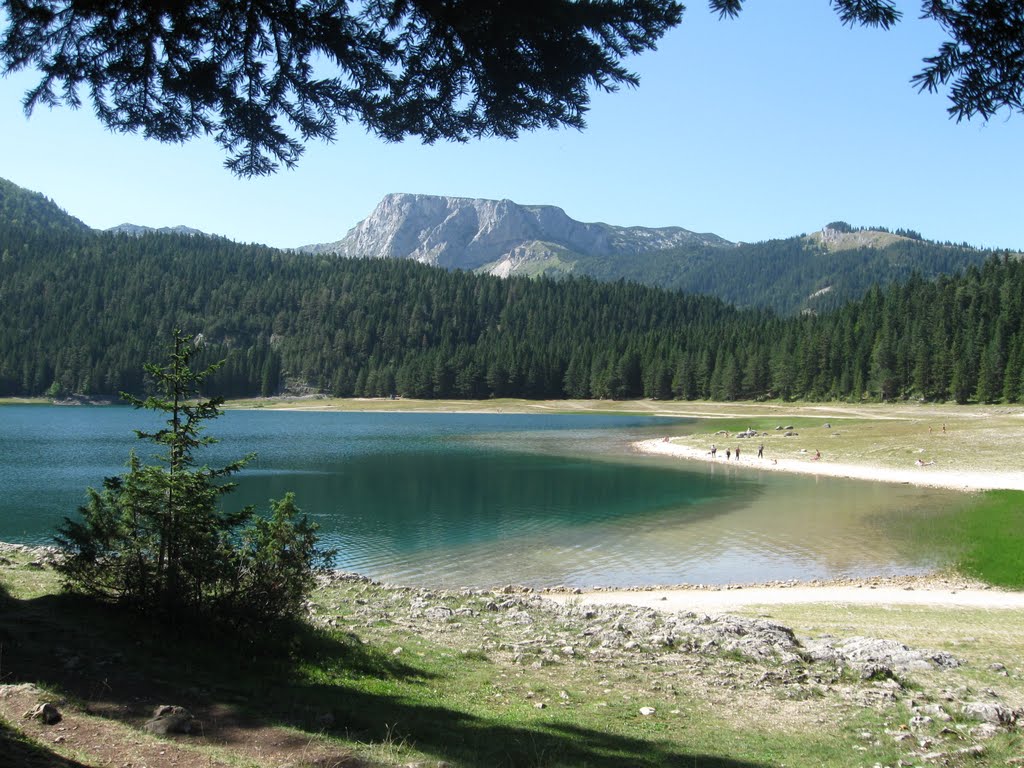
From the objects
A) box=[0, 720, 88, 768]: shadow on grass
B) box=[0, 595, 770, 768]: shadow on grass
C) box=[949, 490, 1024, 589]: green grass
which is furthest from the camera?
box=[949, 490, 1024, 589]: green grass

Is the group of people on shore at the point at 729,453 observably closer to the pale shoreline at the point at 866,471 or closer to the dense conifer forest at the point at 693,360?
the pale shoreline at the point at 866,471

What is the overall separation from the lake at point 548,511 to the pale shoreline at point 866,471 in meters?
2.72

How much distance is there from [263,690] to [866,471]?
4938 centimetres

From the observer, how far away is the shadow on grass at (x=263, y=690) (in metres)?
7.39

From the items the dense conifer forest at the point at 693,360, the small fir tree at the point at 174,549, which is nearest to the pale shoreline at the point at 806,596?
the small fir tree at the point at 174,549

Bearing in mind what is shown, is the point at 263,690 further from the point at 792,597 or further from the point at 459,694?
the point at 792,597

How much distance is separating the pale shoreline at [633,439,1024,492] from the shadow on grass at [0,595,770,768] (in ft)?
135

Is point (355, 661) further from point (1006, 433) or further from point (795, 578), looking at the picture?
point (1006, 433)

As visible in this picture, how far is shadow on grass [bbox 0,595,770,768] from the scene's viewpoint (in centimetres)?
739

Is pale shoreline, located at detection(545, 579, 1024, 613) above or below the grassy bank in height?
below

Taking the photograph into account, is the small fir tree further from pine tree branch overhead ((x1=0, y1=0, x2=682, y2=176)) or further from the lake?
pine tree branch overhead ((x1=0, y1=0, x2=682, y2=176))

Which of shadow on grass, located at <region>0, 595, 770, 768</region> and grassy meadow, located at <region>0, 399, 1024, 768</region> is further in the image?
shadow on grass, located at <region>0, 595, 770, 768</region>

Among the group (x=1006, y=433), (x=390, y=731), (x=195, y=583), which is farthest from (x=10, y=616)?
(x=1006, y=433)

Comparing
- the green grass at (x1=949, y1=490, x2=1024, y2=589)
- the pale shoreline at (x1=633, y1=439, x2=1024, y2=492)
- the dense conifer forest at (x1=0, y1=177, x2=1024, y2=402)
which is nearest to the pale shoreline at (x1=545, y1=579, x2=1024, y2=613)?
the green grass at (x1=949, y1=490, x2=1024, y2=589)
